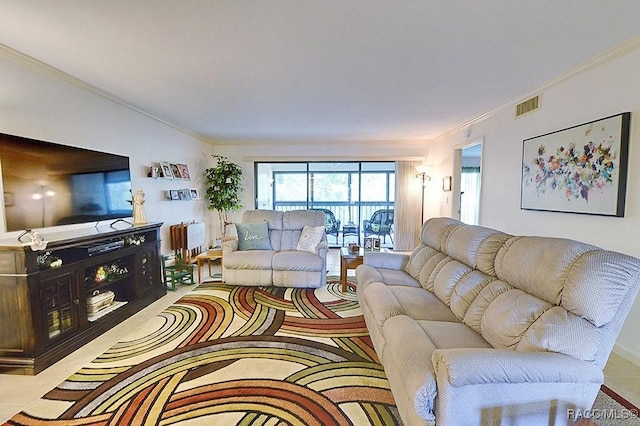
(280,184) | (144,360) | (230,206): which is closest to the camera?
(144,360)

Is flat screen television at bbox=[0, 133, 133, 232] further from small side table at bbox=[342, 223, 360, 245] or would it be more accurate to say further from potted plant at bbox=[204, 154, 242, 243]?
small side table at bbox=[342, 223, 360, 245]

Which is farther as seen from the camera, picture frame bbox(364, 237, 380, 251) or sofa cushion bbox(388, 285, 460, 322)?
picture frame bbox(364, 237, 380, 251)

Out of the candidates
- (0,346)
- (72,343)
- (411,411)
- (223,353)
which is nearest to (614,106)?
(411,411)

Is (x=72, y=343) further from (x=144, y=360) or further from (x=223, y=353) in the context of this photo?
(x=223, y=353)

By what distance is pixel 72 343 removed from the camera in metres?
2.47

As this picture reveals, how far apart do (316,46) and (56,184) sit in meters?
2.51

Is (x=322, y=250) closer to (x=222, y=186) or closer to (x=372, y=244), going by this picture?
(x=372, y=244)

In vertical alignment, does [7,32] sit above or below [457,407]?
above

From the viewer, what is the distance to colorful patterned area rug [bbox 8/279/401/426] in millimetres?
1764

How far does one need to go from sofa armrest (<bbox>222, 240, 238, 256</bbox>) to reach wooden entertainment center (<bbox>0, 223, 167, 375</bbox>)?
107cm

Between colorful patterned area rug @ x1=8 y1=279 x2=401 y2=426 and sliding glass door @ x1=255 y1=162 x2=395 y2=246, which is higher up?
sliding glass door @ x1=255 y1=162 x2=395 y2=246

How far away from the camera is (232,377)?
6.96ft

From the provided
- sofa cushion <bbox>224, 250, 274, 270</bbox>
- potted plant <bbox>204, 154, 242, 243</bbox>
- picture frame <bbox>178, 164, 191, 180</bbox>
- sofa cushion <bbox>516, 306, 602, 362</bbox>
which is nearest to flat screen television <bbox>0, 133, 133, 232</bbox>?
sofa cushion <bbox>224, 250, 274, 270</bbox>

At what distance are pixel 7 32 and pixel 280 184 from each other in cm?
537
